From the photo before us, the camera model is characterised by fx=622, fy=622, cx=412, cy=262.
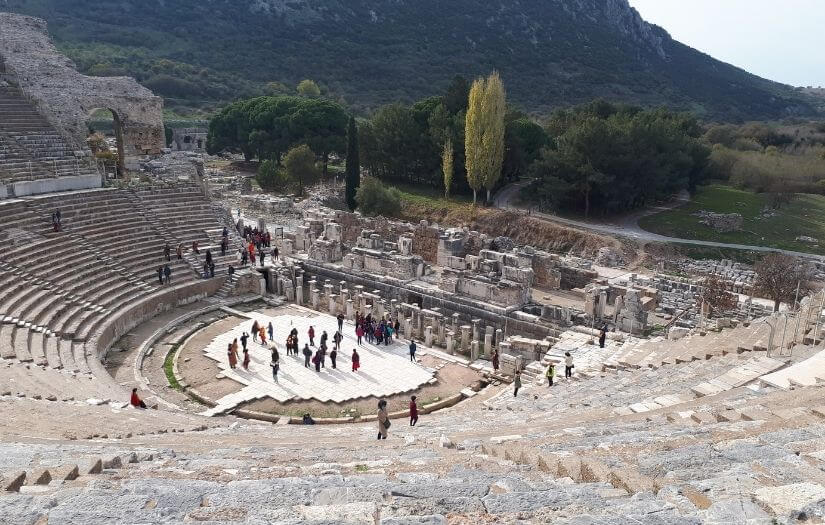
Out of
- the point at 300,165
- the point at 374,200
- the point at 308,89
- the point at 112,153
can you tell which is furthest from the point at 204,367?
the point at 308,89

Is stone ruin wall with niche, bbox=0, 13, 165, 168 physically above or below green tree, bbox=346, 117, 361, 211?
above

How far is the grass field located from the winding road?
2.37 feet

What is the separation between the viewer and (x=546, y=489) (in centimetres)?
509

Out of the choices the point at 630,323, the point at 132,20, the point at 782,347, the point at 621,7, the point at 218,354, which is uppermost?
the point at 621,7

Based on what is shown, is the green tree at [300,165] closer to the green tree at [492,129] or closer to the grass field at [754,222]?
the green tree at [492,129]

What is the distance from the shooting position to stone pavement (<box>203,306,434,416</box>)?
16.9 m

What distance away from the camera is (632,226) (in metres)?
37.0

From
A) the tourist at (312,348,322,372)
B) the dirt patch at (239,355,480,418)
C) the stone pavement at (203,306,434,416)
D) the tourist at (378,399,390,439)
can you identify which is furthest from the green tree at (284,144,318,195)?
the tourist at (378,399,390,439)

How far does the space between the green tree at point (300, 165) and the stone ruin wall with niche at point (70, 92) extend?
30.4 feet

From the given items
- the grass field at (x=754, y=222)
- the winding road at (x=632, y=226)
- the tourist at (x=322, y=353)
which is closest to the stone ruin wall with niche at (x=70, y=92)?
the tourist at (x=322, y=353)

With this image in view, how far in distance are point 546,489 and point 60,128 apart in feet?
106

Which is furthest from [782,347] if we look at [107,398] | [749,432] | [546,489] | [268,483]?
[107,398]

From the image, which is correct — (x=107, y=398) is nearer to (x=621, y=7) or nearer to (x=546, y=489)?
(x=546, y=489)

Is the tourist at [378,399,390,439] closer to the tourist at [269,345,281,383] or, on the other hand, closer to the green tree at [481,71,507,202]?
the tourist at [269,345,281,383]
